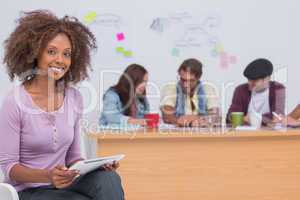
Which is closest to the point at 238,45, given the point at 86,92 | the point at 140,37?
the point at 140,37

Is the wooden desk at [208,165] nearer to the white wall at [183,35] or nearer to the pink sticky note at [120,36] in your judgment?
the white wall at [183,35]

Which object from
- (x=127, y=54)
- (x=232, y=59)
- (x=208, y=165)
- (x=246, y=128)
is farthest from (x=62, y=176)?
(x=232, y=59)

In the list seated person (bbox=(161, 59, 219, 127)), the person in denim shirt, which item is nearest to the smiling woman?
the person in denim shirt

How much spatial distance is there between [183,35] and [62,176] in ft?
10.6

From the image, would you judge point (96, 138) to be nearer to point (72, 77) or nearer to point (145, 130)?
point (145, 130)

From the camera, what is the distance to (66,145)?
192 centimetres

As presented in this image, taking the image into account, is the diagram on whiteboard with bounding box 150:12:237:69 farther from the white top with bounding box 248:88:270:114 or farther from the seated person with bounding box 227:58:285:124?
the white top with bounding box 248:88:270:114

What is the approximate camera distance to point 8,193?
159 cm

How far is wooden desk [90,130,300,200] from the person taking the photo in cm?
282

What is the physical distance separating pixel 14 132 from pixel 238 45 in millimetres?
3383

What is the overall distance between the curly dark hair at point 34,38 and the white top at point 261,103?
2.19 metres

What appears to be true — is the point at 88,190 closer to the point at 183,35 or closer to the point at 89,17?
the point at 89,17

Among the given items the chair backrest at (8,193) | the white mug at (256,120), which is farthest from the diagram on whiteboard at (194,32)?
the chair backrest at (8,193)

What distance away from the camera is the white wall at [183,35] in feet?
14.8
